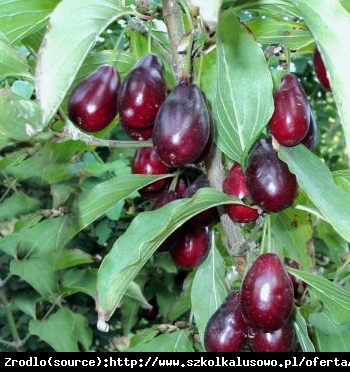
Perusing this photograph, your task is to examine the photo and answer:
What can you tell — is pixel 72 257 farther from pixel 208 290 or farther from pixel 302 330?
pixel 302 330

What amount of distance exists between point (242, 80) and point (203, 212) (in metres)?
0.21

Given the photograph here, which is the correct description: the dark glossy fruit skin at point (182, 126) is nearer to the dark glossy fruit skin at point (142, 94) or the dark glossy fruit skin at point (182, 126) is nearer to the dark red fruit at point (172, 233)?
the dark glossy fruit skin at point (142, 94)

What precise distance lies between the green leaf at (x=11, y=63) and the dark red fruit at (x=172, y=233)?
0.26 m

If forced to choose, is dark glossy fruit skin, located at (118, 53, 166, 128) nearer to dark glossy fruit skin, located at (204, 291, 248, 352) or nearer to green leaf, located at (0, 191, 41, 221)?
dark glossy fruit skin, located at (204, 291, 248, 352)

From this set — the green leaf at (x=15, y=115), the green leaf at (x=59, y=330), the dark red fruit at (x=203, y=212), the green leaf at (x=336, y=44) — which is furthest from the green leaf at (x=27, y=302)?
the green leaf at (x=336, y=44)

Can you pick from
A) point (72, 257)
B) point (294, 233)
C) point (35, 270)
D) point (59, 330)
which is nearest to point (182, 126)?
point (294, 233)

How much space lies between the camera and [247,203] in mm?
849

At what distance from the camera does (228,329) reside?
0.84 meters

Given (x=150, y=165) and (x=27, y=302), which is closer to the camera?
(x=150, y=165)

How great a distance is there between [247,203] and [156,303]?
1.46 meters

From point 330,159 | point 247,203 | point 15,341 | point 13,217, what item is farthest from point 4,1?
point 330,159

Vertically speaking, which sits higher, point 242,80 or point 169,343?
point 242,80

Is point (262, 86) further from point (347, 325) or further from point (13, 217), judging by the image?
point (13, 217)

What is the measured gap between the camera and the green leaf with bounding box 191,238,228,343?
3.39 ft
